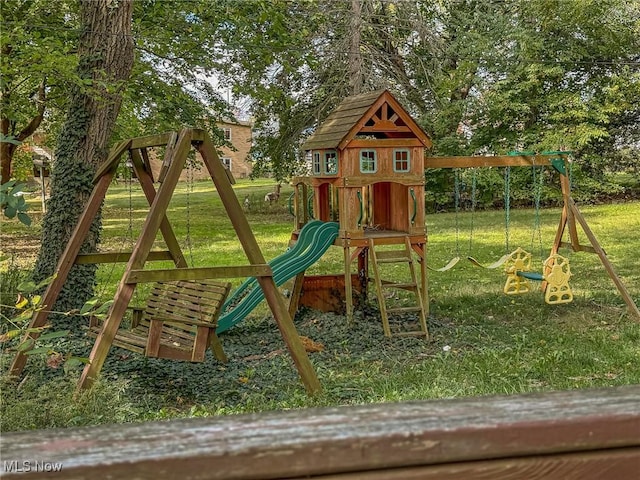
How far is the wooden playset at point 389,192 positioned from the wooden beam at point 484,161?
0.04 ft

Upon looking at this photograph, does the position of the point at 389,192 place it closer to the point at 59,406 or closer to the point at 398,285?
the point at 398,285

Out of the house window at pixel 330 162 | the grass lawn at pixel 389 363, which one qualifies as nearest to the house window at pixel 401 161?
the house window at pixel 330 162

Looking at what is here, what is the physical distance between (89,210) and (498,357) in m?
3.65

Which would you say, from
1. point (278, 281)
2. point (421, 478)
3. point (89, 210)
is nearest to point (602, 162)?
point (278, 281)

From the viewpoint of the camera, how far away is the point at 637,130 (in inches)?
885

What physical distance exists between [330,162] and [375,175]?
2.21 feet

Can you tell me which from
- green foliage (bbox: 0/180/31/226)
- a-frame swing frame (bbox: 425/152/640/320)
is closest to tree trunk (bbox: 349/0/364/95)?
a-frame swing frame (bbox: 425/152/640/320)

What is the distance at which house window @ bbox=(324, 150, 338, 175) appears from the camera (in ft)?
25.9

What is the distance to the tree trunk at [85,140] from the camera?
7.19 m

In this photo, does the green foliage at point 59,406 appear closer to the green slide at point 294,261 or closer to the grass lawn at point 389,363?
the grass lawn at point 389,363

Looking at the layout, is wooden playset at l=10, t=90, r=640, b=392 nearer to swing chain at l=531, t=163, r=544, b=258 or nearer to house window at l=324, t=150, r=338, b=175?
house window at l=324, t=150, r=338, b=175

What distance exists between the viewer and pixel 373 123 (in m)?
7.86

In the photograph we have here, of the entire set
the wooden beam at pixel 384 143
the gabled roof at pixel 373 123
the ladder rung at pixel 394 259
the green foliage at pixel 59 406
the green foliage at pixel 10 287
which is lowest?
the green foliage at pixel 59 406

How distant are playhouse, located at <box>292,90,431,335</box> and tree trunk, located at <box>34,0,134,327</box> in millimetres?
2292
